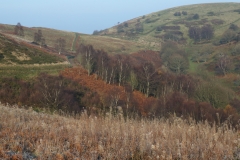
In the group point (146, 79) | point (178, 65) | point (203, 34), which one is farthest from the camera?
point (203, 34)

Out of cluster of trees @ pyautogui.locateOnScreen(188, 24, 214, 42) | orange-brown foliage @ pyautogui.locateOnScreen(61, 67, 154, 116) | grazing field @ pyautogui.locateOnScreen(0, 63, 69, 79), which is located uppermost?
cluster of trees @ pyautogui.locateOnScreen(188, 24, 214, 42)

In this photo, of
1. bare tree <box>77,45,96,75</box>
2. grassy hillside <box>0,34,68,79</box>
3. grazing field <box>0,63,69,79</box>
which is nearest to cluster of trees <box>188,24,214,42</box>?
bare tree <box>77,45,96,75</box>

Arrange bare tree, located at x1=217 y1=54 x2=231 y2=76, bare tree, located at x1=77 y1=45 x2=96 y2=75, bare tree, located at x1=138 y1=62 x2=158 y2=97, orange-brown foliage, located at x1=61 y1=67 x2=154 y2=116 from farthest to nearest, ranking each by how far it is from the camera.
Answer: bare tree, located at x1=217 y1=54 x2=231 y2=76 → bare tree, located at x1=138 y1=62 x2=158 y2=97 → bare tree, located at x1=77 y1=45 x2=96 y2=75 → orange-brown foliage, located at x1=61 y1=67 x2=154 y2=116

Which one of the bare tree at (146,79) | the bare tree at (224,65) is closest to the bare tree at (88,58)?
the bare tree at (146,79)

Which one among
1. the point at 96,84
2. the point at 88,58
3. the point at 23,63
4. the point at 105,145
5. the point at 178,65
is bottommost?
the point at 96,84

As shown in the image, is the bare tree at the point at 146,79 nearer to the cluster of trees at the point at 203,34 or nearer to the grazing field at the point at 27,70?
the grazing field at the point at 27,70

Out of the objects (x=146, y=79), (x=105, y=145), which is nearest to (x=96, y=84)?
(x=146, y=79)

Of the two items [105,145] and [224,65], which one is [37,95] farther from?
[224,65]

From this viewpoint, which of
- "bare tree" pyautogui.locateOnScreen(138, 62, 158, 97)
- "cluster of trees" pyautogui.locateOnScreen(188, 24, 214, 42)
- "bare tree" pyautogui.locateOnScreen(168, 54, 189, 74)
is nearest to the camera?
"bare tree" pyautogui.locateOnScreen(138, 62, 158, 97)

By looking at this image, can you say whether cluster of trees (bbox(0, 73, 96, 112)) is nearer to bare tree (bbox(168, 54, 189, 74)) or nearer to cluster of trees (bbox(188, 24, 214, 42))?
bare tree (bbox(168, 54, 189, 74))

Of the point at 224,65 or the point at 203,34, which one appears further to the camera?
the point at 203,34

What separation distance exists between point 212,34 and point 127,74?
121824 millimetres

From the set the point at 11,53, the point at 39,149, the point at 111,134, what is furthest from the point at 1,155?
the point at 11,53

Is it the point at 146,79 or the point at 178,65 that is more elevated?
the point at 178,65
